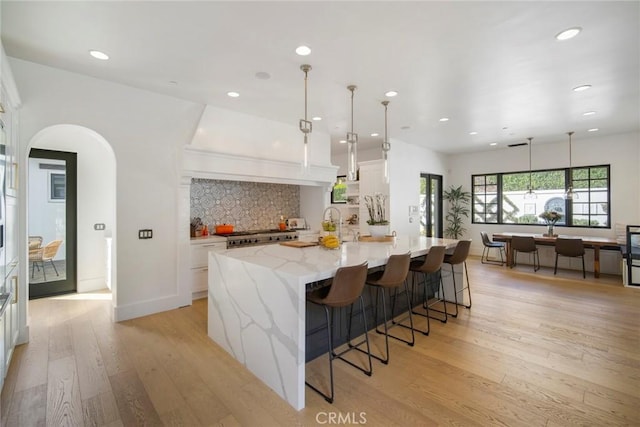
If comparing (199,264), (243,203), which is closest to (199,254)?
(199,264)

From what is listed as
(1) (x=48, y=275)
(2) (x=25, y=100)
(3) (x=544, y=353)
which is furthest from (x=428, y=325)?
(1) (x=48, y=275)

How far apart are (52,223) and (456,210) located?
8.63 metres

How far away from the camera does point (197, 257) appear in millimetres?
4250

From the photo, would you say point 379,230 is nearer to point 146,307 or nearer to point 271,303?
point 271,303

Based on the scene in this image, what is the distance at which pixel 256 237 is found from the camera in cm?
476

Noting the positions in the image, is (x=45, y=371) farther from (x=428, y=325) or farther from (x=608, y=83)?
(x=608, y=83)

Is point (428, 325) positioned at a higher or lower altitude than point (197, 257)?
lower

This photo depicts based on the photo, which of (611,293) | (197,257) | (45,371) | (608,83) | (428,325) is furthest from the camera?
(611,293)

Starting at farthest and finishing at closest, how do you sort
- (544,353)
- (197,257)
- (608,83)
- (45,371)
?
(197,257) → (608,83) → (544,353) → (45,371)

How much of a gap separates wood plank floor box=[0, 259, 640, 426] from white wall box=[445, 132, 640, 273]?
341 cm

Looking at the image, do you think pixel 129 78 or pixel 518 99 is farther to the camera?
pixel 518 99

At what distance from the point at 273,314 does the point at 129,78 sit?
3.08m

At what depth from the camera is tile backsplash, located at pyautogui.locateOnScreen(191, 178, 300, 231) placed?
4.89m

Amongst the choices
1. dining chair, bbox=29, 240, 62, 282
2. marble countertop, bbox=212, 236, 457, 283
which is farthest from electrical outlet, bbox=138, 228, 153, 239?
dining chair, bbox=29, 240, 62, 282
